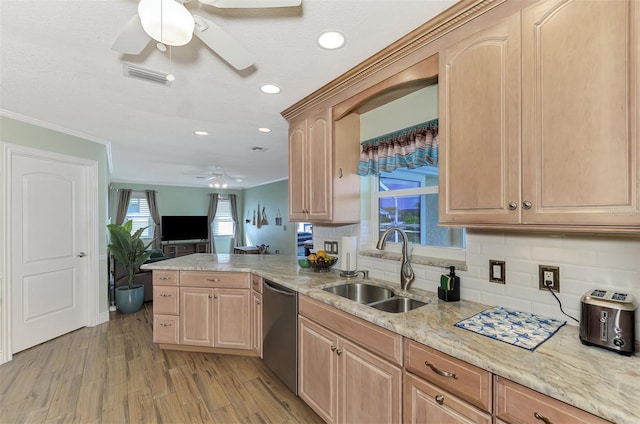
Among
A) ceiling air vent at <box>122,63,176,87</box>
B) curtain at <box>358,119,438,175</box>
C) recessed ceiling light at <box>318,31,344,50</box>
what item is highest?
recessed ceiling light at <box>318,31,344,50</box>

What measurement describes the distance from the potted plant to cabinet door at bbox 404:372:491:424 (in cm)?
419

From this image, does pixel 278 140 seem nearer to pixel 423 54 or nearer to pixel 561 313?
pixel 423 54

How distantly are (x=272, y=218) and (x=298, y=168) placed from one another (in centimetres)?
568

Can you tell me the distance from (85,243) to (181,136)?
183cm

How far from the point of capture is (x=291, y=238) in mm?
7461

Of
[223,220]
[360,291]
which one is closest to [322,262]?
[360,291]

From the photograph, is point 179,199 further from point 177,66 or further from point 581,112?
point 581,112

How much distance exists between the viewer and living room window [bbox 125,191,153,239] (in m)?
7.79

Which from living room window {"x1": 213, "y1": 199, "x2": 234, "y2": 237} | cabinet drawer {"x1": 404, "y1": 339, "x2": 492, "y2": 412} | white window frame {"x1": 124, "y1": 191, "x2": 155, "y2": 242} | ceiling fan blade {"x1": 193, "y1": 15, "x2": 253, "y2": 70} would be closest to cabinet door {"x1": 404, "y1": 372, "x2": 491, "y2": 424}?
cabinet drawer {"x1": 404, "y1": 339, "x2": 492, "y2": 412}

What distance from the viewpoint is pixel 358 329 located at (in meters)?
1.57

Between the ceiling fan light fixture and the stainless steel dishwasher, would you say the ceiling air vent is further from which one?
the stainless steel dishwasher

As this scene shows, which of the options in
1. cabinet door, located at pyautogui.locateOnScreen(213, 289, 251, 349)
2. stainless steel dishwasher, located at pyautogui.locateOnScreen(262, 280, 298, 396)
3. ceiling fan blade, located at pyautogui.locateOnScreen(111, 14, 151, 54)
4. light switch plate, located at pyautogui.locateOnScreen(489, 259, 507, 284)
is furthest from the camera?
cabinet door, located at pyautogui.locateOnScreen(213, 289, 251, 349)

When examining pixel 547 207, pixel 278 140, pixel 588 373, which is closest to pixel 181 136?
pixel 278 140

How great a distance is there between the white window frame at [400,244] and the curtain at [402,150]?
0.19 metres
